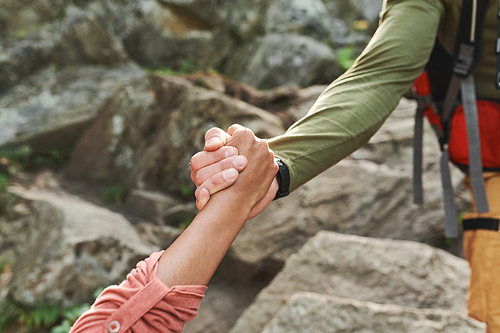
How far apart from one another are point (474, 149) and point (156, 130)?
609 cm

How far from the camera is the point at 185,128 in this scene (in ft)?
19.9

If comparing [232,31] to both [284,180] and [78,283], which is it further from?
[284,180]

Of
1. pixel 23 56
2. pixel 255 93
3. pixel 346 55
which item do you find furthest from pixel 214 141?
pixel 346 55

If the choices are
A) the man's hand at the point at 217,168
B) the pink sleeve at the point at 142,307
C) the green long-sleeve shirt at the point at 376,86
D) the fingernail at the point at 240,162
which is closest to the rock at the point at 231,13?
the green long-sleeve shirt at the point at 376,86

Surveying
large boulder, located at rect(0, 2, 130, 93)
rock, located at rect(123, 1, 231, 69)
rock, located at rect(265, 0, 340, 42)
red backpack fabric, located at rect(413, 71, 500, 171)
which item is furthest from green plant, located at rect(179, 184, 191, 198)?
rock, located at rect(265, 0, 340, 42)

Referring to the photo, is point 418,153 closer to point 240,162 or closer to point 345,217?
point 240,162

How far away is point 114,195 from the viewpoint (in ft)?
21.5

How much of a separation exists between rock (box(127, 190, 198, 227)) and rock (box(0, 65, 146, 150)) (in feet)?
10.4

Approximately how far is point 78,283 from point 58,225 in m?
0.77

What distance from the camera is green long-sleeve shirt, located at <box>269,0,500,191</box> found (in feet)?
3.83

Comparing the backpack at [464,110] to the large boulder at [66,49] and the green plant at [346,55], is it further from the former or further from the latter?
the large boulder at [66,49]

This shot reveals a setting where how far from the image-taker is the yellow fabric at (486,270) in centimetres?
129

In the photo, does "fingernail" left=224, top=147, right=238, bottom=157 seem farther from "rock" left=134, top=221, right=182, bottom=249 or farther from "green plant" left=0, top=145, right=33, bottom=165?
"green plant" left=0, top=145, right=33, bottom=165

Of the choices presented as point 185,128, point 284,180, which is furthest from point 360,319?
point 185,128
